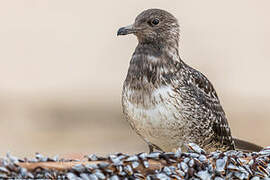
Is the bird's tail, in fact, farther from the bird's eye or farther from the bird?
the bird's eye

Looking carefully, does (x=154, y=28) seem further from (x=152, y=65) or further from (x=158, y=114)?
(x=158, y=114)


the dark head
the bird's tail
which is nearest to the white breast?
the dark head

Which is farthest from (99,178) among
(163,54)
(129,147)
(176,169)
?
(129,147)

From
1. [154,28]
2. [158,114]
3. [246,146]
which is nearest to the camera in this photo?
[158,114]

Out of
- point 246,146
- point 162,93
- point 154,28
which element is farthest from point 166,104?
point 246,146

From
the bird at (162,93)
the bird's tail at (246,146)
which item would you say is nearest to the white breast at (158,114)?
the bird at (162,93)

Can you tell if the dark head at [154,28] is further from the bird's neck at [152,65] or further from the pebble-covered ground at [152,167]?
the pebble-covered ground at [152,167]

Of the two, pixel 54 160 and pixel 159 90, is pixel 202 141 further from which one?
pixel 54 160
